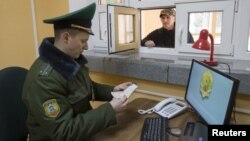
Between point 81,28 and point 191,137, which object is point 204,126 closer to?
point 191,137

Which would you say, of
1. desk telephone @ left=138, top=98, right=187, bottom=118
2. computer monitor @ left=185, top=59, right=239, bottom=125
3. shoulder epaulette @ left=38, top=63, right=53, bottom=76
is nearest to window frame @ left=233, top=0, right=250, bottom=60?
computer monitor @ left=185, top=59, right=239, bottom=125

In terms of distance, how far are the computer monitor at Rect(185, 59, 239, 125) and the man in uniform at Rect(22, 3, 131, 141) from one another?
403 millimetres

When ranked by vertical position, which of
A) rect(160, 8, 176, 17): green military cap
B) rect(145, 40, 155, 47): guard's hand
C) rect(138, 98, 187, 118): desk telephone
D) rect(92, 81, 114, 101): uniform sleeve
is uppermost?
rect(160, 8, 176, 17): green military cap

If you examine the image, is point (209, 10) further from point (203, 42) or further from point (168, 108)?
point (168, 108)

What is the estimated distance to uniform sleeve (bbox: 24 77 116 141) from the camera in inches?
38.8

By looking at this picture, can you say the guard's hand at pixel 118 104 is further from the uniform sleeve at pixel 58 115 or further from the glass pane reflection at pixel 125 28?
the glass pane reflection at pixel 125 28

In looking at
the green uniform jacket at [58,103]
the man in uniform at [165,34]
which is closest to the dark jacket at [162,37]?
the man in uniform at [165,34]

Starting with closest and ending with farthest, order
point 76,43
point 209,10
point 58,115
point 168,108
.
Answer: point 58,115, point 76,43, point 168,108, point 209,10

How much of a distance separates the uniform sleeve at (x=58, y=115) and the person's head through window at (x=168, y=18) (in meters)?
1.03

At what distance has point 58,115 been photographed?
996 millimetres

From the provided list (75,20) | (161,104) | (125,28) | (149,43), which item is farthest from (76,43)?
(149,43)

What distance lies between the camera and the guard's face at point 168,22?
177 centimetres

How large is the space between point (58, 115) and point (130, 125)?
42 centimetres

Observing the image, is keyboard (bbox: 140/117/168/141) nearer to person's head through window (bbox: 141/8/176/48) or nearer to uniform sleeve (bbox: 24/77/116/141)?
uniform sleeve (bbox: 24/77/116/141)
